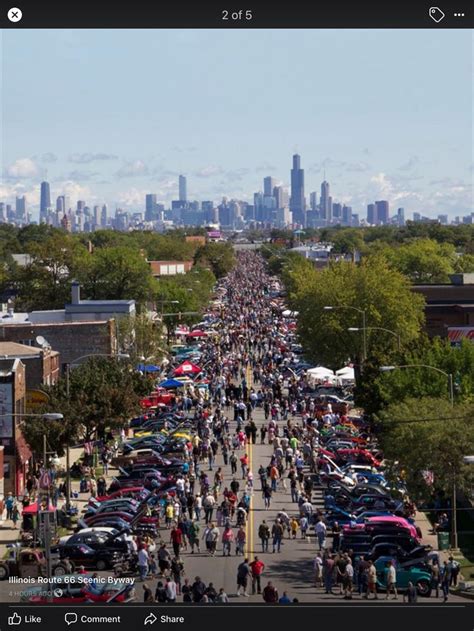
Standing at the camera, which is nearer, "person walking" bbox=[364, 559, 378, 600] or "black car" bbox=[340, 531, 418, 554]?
"person walking" bbox=[364, 559, 378, 600]

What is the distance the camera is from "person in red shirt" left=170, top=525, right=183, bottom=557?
3220 centimetres

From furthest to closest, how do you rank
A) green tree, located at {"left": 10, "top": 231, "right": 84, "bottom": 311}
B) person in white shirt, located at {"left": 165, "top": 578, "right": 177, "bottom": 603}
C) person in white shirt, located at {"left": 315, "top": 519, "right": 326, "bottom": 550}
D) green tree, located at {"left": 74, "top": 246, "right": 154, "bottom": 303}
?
1. green tree, located at {"left": 10, "top": 231, "right": 84, "bottom": 311}
2. green tree, located at {"left": 74, "top": 246, "right": 154, "bottom": 303}
3. person in white shirt, located at {"left": 315, "top": 519, "right": 326, "bottom": 550}
4. person in white shirt, located at {"left": 165, "top": 578, "right": 177, "bottom": 603}

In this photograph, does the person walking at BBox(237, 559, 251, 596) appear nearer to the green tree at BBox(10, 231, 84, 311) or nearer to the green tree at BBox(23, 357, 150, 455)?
the green tree at BBox(23, 357, 150, 455)

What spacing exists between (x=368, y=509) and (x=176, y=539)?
7.62m

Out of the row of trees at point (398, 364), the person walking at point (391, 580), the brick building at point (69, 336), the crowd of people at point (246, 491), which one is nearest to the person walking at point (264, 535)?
the crowd of people at point (246, 491)

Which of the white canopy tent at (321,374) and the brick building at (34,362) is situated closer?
the brick building at (34,362)

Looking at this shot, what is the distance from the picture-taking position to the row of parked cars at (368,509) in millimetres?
29031
